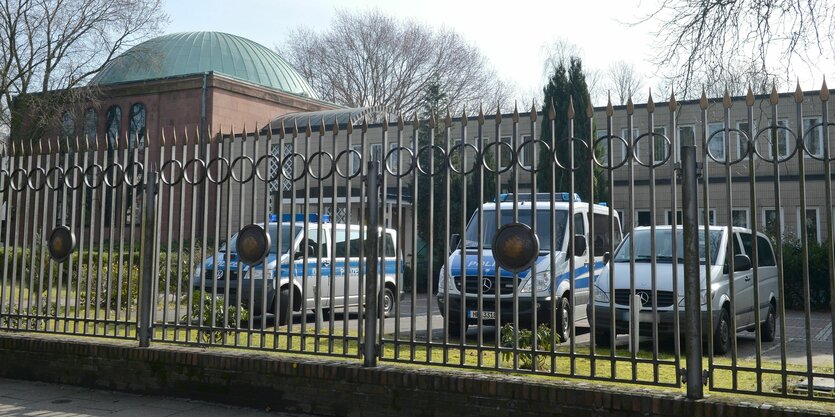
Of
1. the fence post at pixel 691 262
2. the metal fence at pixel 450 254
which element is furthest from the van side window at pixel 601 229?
the fence post at pixel 691 262

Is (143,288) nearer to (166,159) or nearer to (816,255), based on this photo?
(166,159)

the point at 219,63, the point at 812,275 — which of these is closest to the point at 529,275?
the point at 812,275

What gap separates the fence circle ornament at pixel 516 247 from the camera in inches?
236

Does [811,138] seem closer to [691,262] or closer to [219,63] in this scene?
[691,262]

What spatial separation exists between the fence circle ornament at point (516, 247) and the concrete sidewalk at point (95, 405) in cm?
214

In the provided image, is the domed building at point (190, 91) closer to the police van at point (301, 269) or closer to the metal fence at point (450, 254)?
the police van at point (301, 269)

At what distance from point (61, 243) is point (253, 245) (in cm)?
256

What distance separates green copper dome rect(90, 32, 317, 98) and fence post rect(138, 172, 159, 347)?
31449 millimetres

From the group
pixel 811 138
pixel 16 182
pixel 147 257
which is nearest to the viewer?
pixel 811 138

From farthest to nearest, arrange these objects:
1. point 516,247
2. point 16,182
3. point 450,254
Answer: point 16,182 < point 450,254 < point 516,247

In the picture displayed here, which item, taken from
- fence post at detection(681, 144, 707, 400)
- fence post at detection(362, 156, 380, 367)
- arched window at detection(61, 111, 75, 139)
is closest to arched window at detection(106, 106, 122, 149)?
arched window at detection(61, 111, 75, 139)

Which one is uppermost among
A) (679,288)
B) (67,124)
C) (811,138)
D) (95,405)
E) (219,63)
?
(219,63)

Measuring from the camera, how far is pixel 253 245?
711 centimetres

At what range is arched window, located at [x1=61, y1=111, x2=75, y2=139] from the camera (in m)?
31.2
